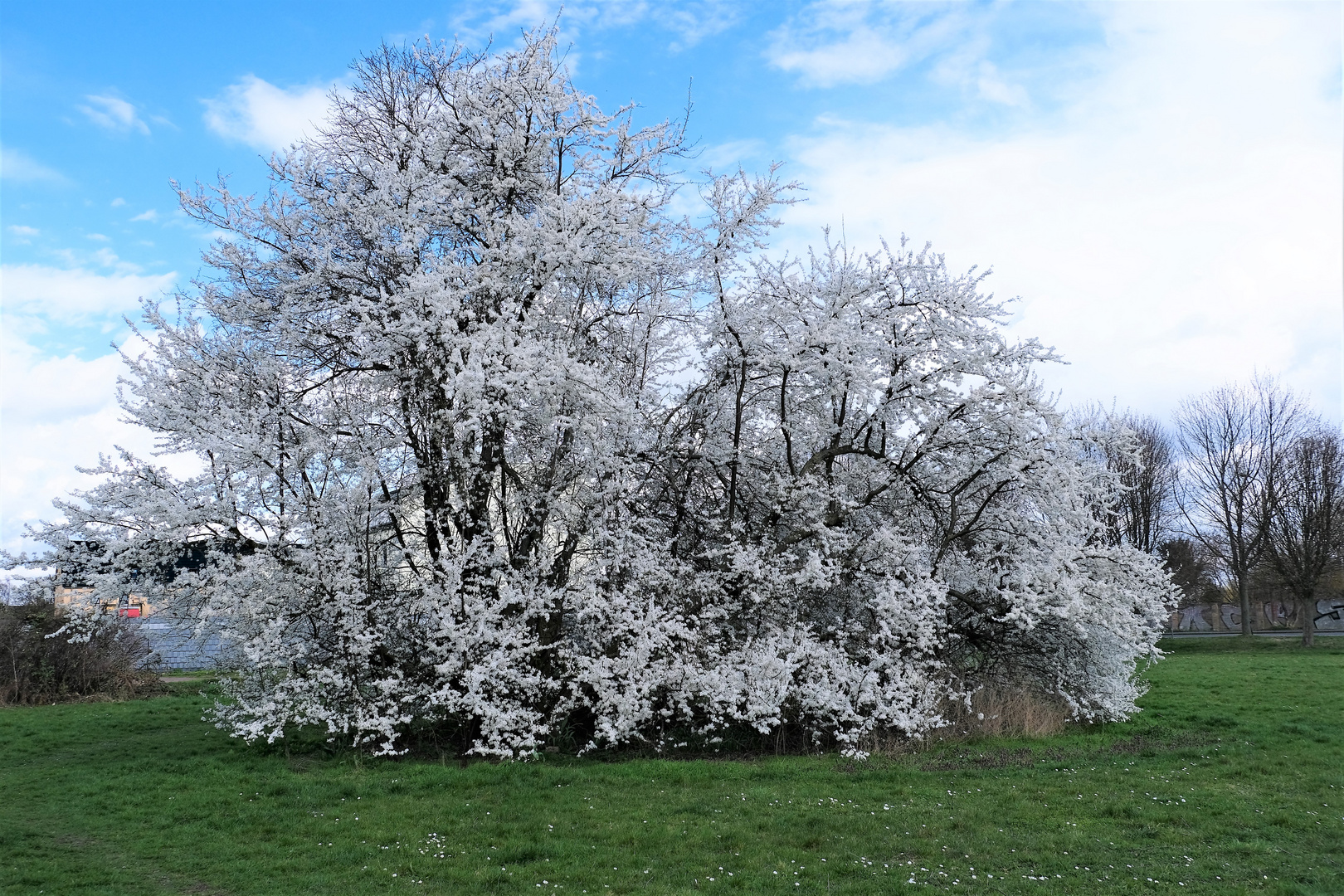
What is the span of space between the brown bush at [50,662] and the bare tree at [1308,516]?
108 feet

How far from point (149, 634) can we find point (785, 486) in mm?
15463

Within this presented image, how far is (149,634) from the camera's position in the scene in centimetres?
1955

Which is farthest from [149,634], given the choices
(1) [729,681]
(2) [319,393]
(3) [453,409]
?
(1) [729,681]

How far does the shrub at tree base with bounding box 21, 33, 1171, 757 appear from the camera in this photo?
33.0ft

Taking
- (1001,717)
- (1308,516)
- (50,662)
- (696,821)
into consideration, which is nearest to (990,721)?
(1001,717)

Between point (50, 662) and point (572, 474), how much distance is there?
13.1m

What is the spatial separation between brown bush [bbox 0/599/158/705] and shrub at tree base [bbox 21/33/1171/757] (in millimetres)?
8184

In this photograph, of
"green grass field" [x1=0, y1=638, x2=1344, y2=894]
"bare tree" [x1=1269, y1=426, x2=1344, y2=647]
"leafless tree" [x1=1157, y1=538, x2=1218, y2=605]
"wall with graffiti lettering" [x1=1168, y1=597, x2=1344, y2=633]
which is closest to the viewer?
"green grass field" [x1=0, y1=638, x2=1344, y2=894]

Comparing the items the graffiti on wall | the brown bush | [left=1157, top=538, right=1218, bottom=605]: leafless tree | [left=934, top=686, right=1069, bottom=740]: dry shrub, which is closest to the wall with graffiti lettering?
the graffiti on wall

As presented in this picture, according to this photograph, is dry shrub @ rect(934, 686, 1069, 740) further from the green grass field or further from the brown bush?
the brown bush

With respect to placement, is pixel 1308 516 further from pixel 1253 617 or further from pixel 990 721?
pixel 990 721

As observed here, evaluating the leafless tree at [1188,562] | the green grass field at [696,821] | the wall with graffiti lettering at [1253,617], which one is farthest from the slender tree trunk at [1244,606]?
the green grass field at [696,821]

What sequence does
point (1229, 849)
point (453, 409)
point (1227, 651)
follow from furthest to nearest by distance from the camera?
point (1227, 651)
point (453, 409)
point (1229, 849)

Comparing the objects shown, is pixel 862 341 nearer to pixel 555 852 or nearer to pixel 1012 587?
pixel 1012 587
